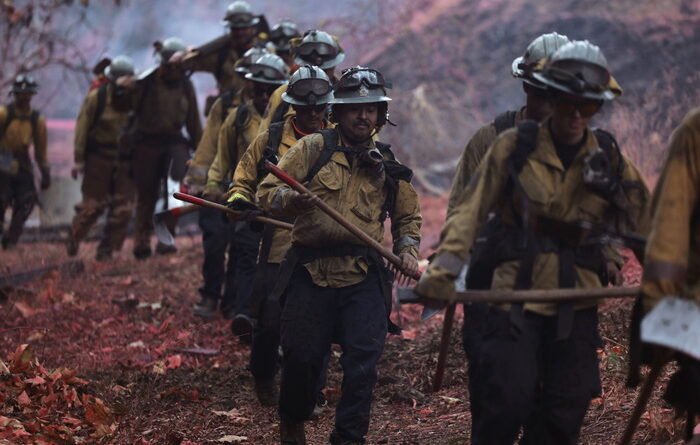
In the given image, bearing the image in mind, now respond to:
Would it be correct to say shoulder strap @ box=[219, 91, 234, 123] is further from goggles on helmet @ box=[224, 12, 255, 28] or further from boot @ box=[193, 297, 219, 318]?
goggles on helmet @ box=[224, 12, 255, 28]

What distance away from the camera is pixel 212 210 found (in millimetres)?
10180

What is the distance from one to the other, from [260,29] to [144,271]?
3468mm

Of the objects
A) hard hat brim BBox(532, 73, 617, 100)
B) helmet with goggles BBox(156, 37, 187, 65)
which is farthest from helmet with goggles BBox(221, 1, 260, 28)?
hard hat brim BBox(532, 73, 617, 100)

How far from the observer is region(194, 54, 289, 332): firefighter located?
844 centimetres

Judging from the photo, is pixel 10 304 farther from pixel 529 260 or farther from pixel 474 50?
pixel 474 50

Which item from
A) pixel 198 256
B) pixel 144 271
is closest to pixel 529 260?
pixel 144 271

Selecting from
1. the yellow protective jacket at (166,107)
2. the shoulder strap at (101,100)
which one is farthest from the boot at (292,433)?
the shoulder strap at (101,100)

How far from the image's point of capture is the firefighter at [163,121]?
12734 millimetres

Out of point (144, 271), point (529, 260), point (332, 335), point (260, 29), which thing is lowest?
point (144, 271)

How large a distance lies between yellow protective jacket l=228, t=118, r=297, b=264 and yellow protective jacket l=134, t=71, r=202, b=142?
556 cm

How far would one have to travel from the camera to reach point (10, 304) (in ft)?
33.6

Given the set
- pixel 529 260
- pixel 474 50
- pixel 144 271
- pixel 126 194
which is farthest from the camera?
pixel 474 50

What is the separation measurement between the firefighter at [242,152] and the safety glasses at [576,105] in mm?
4071

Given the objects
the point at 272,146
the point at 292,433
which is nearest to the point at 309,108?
the point at 272,146
